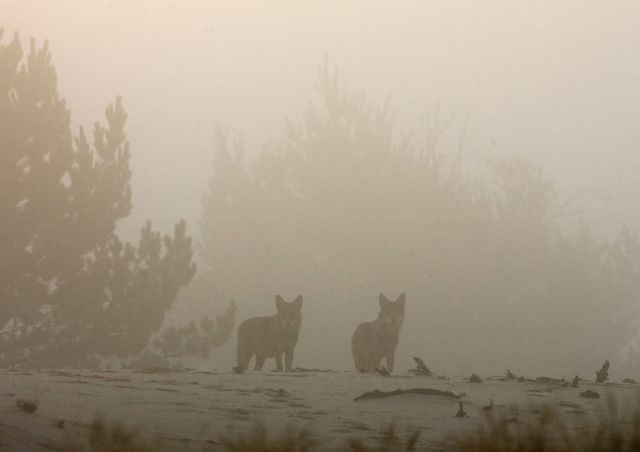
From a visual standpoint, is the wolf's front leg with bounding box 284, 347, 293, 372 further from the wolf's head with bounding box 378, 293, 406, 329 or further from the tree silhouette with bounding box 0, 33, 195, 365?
the tree silhouette with bounding box 0, 33, 195, 365

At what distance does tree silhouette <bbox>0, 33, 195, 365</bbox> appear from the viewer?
71.7 ft

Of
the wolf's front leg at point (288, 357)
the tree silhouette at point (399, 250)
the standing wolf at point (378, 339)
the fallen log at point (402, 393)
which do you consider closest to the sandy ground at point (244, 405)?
the fallen log at point (402, 393)

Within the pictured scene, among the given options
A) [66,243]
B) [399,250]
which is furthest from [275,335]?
[399,250]

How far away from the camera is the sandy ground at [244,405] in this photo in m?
4.86

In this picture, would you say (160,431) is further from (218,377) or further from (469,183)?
(469,183)

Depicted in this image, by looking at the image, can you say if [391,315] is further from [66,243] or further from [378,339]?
[66,243]

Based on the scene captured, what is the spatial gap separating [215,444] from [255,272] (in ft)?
102

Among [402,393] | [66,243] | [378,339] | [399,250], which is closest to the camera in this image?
[402,393]

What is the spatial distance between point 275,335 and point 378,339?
1596 mm

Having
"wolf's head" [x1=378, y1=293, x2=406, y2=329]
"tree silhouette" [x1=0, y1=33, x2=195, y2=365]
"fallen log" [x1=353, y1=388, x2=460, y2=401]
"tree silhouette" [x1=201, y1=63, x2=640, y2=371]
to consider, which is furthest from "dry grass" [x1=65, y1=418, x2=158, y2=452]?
"tree silhouette" [x1=201, y1=63, x2=640, y2=371]

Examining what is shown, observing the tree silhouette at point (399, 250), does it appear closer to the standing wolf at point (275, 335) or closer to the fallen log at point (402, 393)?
the standing wolf at point (275, 335)

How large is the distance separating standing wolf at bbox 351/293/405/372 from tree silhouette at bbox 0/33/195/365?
30.7 ft

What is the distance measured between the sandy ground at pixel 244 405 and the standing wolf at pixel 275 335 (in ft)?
18.5

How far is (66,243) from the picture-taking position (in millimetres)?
22469
